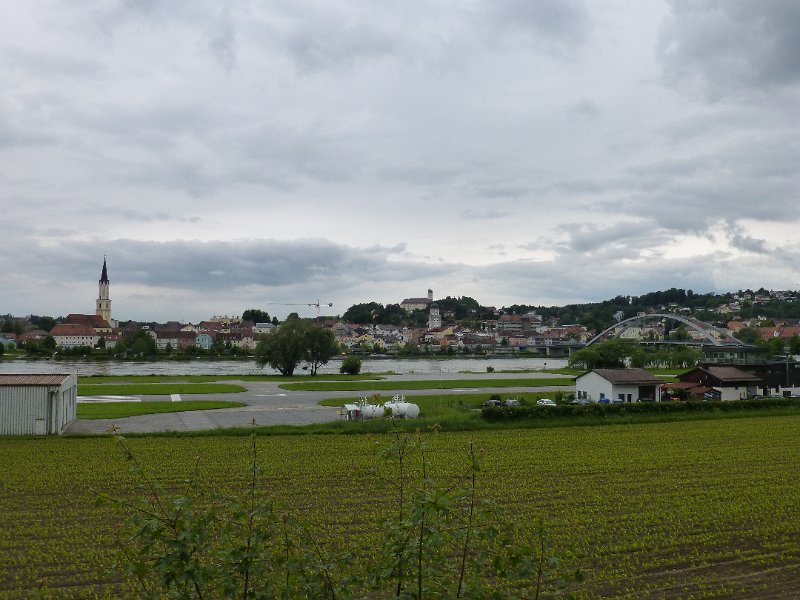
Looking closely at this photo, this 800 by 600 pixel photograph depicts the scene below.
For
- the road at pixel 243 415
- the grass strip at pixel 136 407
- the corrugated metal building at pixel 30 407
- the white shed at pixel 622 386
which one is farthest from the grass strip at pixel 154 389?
the white shed at pixel 622 386

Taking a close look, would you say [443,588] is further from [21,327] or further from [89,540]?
[21,327]

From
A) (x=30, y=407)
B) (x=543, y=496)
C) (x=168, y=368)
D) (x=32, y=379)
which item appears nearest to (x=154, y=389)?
(x=32, y=379)

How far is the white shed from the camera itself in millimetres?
44969

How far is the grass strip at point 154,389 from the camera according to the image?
158 ft

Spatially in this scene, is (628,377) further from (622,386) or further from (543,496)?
(543,496)

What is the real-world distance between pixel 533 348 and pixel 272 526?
187 m

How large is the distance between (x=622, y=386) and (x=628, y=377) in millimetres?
1009

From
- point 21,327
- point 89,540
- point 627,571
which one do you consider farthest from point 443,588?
point 21,327

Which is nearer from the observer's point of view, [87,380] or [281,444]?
[281,444]

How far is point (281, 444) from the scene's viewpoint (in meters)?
26.7

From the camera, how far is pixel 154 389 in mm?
51281

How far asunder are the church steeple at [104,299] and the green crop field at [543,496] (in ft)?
596

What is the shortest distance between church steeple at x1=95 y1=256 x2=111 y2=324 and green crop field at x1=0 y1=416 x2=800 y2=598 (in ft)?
596

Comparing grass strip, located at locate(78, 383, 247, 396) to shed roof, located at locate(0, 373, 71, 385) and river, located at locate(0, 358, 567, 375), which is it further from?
shed roof, located at locate(0, 373, 71, 385)
